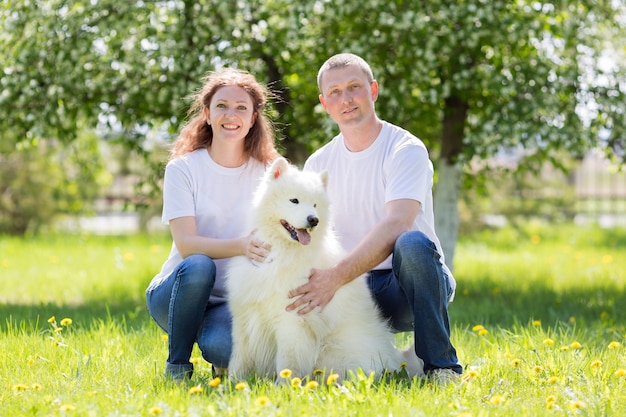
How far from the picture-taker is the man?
11.1 feet

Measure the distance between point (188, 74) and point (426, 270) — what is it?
3.71 m

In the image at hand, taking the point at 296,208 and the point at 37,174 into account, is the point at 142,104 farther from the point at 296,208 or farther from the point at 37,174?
the point at 37,174

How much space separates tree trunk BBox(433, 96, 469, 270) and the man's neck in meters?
3.34

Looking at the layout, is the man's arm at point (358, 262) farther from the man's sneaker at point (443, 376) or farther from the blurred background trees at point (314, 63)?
the blurred background trees at point (314, 63)

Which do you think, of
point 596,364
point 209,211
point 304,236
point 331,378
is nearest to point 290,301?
point 304,236

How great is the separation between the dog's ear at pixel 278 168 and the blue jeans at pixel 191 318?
1.76 feet

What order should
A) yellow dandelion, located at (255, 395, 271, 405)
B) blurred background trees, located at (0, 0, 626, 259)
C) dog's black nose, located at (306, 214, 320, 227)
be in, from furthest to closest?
blurred background trees, located at (0, 0, 626, 259) → dog's black nose, located at (306, 214, 320, 227) → yellow dandelion, located at (255, 395, 271, 405)

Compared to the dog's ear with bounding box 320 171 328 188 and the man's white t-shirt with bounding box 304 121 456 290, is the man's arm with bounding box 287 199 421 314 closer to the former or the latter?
the man's white t-shirt with bounding box 304 121 456 290

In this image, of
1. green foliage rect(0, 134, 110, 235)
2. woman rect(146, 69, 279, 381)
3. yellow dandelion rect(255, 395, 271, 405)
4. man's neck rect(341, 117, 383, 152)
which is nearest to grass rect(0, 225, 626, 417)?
yellow dandelion rect(255, 395, 271, 405)

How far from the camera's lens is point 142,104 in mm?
6766

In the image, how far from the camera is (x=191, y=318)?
3.51 metres

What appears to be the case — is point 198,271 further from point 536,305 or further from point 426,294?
point 536,305

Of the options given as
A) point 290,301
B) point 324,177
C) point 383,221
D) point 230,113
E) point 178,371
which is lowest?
point 178,371

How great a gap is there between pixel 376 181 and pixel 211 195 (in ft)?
2.92
